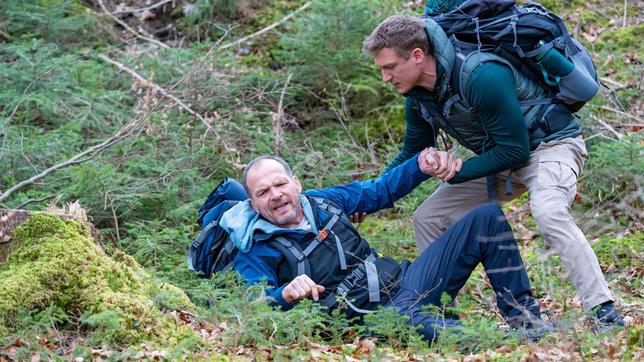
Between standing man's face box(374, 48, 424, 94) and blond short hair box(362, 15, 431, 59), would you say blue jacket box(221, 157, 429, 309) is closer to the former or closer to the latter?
standing man's face box(374, 48, 424, 94)

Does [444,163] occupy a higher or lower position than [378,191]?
higher

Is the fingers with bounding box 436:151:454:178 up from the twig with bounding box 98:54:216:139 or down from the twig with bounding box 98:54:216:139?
up

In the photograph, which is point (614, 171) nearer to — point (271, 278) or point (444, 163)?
point (444, 163)

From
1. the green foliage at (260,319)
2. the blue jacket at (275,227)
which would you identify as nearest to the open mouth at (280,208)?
the blue jacket at (275,227)

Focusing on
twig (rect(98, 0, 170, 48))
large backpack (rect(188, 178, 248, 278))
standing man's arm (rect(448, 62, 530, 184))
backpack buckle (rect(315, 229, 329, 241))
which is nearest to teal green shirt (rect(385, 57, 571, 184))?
standing man's arm (rect(448, 62, 530, 184))

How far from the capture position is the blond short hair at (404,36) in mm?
5805

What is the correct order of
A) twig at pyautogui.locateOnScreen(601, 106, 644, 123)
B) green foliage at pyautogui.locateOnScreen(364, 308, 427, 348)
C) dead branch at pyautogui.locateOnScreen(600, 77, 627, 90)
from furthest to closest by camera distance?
dead branch at pyautogui.locateOnScreen(600, 77, 627, 90), twig at pyautogui.locateOnScreen(601, 106, 644, 123), green foliage at pyautogui.locateOnScreen(364, 308, 427, 348)

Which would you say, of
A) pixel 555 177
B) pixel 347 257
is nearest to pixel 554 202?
pixel 555 177

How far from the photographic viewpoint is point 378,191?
21.6ft

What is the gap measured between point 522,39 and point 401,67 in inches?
30.2

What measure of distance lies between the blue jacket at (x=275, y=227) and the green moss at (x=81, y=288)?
1.79 ft

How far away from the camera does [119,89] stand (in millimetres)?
11055

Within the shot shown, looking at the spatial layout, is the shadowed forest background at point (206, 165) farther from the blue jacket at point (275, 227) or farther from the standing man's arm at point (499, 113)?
the standing man's arm at point (499, 113)

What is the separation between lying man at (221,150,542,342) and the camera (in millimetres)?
5742
